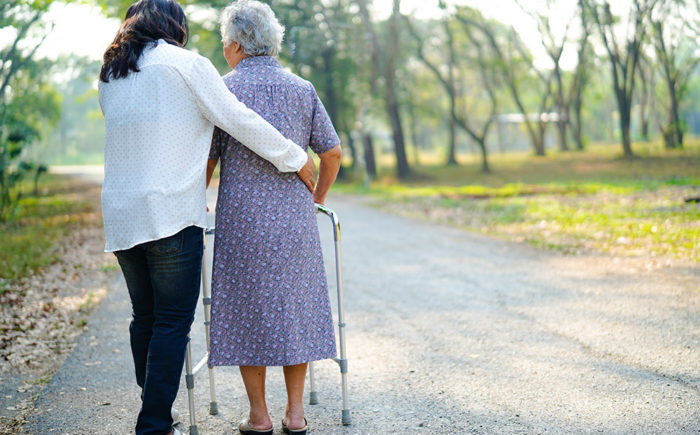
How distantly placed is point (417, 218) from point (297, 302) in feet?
34.2

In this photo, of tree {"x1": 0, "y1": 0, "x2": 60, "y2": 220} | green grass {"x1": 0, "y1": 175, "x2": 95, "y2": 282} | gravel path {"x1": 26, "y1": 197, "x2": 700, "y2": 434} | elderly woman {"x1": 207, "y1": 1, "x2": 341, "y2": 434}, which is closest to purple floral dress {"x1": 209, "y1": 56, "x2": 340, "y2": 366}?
elderly woman {"x1": 207, "y1": 1, "x2": 341, "y2": 434}

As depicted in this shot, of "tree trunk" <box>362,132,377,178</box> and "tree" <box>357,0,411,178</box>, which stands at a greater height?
"tree" <box>357,0,411,178</box>

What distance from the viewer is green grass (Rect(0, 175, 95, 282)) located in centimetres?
860

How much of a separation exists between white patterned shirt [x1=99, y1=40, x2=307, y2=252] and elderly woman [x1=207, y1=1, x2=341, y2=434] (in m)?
0.20

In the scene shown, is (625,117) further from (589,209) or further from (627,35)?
(589,209)

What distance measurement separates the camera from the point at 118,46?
2771 millimetres

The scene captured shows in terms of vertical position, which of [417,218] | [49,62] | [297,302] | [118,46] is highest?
[49,62]

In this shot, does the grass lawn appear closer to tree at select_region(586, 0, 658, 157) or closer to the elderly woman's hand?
tree at select_region(586, 0, 658, 157)

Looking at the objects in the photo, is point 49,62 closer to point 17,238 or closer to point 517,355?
point 17,238

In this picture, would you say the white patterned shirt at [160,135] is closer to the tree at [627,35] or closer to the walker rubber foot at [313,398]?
the walker rubber foot at [313,398]

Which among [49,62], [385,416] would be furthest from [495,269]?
[49,62]

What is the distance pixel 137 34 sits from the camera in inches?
109

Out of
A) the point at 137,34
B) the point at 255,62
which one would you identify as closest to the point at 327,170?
the point at 255,62

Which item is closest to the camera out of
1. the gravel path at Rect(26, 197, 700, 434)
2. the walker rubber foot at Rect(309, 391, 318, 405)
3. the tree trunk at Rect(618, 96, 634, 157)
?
the gravel path at Rect(26, 197, 700, 434)
